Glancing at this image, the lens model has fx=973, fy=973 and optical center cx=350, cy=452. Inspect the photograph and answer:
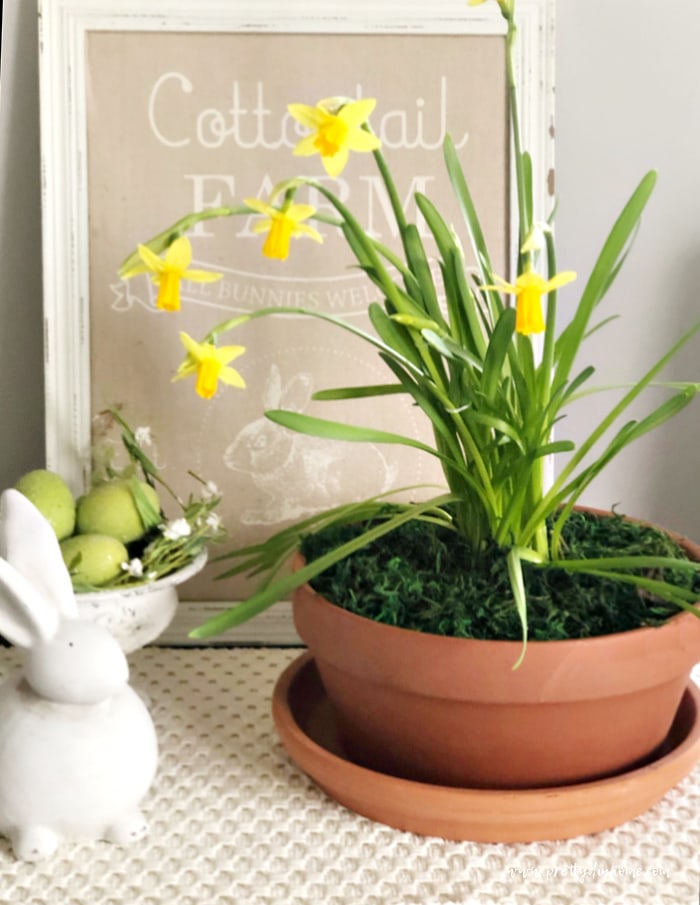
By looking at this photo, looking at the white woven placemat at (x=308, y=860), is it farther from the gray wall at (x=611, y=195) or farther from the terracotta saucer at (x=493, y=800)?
the gray wall at (x=611, y=195)

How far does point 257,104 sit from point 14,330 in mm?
326

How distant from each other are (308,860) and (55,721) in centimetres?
18

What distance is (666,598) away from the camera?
614 mm

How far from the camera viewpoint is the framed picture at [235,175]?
34.3 inches

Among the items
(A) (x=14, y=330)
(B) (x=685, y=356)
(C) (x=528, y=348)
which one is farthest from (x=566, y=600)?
(A) (x=14, y=330)

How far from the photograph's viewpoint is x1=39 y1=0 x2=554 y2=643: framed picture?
0.87 m

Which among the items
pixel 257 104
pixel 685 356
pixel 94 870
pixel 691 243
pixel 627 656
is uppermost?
pixel 257 104

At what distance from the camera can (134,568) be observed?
0.72 meters

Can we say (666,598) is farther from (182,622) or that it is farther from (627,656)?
(182,622)

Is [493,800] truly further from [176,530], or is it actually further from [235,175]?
[235,175]

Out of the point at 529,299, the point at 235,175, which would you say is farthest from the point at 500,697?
the point at 235,175

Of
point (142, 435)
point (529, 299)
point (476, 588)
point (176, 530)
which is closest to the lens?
point (529, 299)

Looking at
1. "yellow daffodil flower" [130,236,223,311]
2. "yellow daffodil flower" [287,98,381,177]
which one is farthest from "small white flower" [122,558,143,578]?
"yellow daffodil flower" [287,98,381,177]

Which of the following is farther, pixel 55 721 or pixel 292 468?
pixel 292 468
